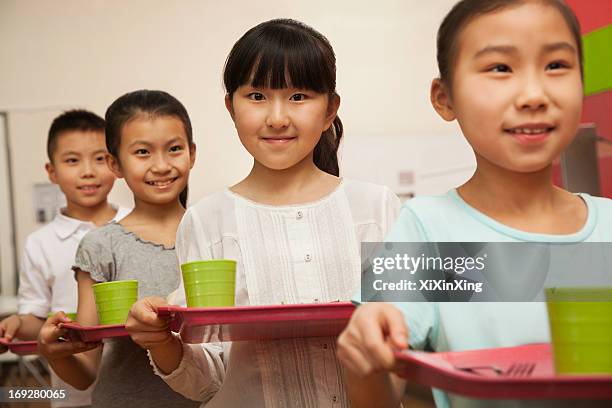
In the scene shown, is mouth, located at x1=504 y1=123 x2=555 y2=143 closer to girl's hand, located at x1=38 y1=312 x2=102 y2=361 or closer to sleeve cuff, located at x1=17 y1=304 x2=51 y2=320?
girl's hand, located at x1=38 y1=312 x2=102 y2=361

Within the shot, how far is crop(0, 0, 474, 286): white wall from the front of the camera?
8.63 ft

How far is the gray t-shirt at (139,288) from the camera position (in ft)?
5.54

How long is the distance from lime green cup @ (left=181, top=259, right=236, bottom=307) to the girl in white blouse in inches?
4.5

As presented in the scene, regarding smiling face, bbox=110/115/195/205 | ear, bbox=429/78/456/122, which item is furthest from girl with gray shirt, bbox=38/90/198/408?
ear, bbox=429/78/456/122

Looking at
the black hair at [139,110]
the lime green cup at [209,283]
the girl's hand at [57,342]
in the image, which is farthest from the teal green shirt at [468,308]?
the black hair at [139,110]

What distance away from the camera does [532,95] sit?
86cm

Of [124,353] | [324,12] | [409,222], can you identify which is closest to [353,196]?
[409,222]

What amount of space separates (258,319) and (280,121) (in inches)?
15.1

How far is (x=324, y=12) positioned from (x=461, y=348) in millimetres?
1930

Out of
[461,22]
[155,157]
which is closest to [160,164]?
[155,157]

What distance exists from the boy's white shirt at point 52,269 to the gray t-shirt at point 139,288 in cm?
31

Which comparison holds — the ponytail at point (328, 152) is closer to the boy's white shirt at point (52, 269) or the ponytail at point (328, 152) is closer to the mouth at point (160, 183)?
the mouth at point (160, 183)

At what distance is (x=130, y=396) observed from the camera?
1687mm

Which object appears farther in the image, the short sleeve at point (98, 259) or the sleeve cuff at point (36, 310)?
the sleeve cuff at point (36, 310)
